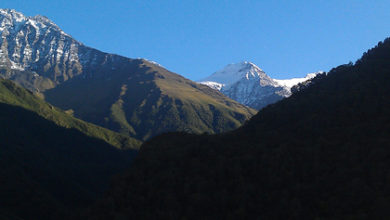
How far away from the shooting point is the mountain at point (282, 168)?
343 feet

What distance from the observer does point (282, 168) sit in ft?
399

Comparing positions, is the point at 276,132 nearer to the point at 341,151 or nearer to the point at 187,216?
the point at 341,151

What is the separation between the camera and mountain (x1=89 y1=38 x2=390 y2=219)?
10444cm

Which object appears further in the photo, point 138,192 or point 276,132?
point 276,132

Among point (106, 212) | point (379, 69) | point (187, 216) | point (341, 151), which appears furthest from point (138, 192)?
point (379, 69)

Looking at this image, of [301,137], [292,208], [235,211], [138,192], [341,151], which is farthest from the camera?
[301,137]

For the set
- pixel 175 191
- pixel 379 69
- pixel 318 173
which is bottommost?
pixel 175 191

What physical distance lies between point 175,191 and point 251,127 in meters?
50.7

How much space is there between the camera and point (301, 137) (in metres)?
142

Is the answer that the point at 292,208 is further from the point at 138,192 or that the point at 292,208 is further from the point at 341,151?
the point at 138,192

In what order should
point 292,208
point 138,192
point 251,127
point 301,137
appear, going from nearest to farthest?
point 292,208 < point 138,192 < point 301,137 < point 251,127

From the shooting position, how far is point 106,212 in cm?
13000

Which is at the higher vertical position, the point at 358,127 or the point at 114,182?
the point at 358,127

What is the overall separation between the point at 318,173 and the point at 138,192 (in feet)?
170
